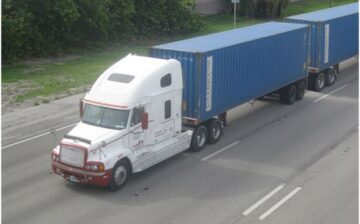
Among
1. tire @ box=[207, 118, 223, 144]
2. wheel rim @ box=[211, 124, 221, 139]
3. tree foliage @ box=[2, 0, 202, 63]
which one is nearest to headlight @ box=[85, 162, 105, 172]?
tire @ box=[207, 118, 223, 144]

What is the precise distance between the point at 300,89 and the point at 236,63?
6.31m

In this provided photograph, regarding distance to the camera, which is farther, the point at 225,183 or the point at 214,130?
the point at 214,130

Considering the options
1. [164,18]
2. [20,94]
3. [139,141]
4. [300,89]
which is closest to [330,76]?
[300,89]

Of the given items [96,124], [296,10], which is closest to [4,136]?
[96,124]

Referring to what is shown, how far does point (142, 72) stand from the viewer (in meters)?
17.3

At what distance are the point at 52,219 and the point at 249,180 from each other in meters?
5.57

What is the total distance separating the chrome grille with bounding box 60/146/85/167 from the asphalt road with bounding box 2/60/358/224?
2.84ft

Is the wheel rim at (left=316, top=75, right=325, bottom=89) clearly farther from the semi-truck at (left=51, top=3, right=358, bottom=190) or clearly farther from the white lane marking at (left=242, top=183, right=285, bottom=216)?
the white lane marking at (left=242, top=183, right=285, bottom=216)

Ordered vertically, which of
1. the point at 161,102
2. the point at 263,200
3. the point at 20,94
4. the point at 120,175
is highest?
the point at 161,102

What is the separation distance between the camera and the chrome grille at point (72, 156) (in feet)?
52.6

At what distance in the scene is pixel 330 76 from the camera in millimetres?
29547

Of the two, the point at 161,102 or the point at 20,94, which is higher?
the point at 161,102

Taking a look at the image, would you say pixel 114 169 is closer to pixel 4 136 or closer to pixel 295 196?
pixel 295 196

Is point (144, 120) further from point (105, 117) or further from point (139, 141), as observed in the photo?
point (105, 117)
